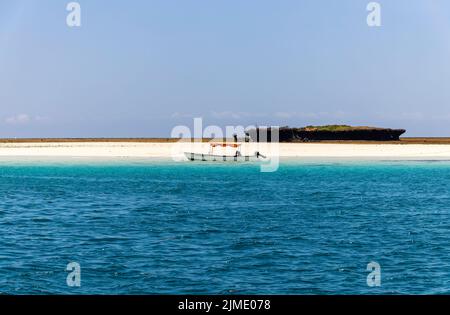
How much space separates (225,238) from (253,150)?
83228 mm

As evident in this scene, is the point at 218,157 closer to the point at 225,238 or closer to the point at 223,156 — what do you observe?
the point at 223,156

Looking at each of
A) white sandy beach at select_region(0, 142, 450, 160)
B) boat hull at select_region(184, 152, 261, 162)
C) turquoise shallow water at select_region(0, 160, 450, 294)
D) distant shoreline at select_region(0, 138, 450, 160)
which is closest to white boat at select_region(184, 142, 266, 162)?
boat hull at select_region(184, 152, 261, 162)

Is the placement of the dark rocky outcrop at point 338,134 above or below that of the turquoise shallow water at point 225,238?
above

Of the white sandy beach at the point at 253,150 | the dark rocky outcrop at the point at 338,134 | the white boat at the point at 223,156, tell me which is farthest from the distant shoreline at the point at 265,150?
the white boat at the point at 223,156

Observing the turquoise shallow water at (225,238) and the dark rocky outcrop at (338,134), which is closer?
the turquoise shallow water at (225,238)

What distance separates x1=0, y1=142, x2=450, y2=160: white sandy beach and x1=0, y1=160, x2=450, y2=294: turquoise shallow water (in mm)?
48669

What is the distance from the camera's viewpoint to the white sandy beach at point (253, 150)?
102812mm

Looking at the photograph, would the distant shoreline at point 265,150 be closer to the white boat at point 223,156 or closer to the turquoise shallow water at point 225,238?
the white boat at point 223,156

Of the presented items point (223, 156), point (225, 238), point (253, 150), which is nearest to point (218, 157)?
point (223, 156)

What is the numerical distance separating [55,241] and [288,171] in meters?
54.9

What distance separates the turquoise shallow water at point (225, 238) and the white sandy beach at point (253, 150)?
160 feet

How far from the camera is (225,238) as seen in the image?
2514 cm

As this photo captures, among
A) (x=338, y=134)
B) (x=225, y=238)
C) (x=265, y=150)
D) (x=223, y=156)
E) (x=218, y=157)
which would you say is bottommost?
(x=225, y=238)
